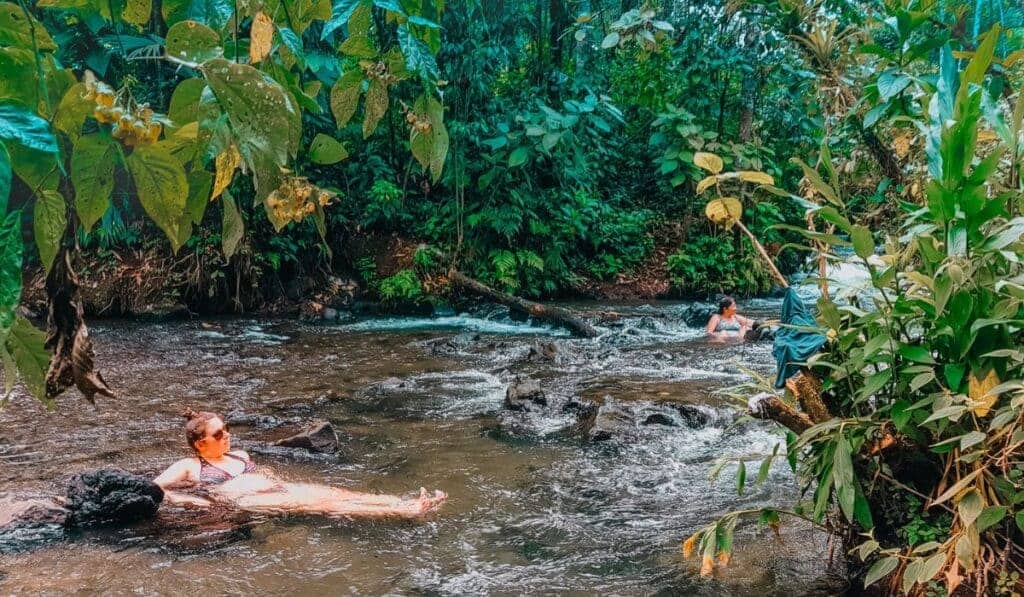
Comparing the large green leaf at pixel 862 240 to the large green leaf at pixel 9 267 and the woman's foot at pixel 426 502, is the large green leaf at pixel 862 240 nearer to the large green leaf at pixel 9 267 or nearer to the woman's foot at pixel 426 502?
the large green leaf at pixel 9 267

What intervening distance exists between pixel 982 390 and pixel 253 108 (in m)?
2.43

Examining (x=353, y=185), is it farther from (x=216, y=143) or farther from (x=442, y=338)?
(x=216, y=143)

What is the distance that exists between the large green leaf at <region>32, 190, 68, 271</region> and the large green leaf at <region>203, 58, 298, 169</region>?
196 mm

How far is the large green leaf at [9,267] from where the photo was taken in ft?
2.05

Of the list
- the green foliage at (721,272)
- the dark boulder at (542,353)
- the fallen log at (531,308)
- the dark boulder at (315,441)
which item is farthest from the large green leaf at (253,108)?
the green foliage at (721,272)

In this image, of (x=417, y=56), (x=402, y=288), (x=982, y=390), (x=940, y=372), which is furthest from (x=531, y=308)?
(x=417, y=56)

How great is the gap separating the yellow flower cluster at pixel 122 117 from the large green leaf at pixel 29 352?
0.26 m

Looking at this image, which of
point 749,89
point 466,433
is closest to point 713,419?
point 466,433

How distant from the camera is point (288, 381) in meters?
7.28

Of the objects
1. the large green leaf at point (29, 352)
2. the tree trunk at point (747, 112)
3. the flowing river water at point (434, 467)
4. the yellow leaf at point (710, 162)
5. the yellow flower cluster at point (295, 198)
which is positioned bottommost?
the flowing river water at point (434, 467)

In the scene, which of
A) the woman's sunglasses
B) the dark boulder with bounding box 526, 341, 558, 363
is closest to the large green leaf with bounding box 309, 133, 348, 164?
the woman's sunglasses

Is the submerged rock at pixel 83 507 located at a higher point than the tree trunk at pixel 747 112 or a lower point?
lower

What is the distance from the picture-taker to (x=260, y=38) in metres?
0.84

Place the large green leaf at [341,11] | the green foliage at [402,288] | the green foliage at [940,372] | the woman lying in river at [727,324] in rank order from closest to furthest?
the large green leaf at [341,11] < the green foliage at [940,372] < the woman lying in river at [727,324] < the green foliage at [402,288]
